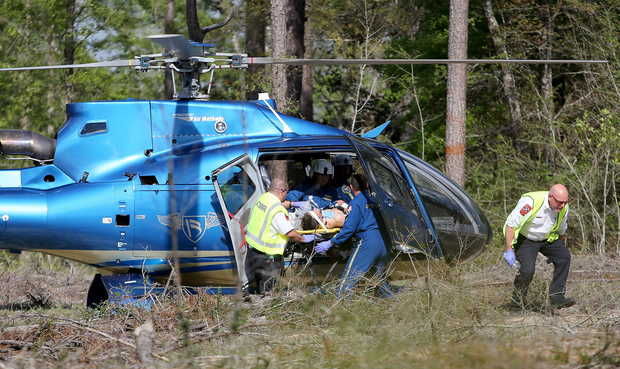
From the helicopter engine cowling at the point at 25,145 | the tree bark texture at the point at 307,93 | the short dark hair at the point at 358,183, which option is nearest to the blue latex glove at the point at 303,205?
the short dark hair at the point at 358,183

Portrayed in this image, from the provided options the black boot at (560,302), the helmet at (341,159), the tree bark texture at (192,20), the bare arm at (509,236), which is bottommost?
the black boot at (560,302)

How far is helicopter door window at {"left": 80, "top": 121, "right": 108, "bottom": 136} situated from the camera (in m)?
10.3

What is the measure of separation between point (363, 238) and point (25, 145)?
404cm

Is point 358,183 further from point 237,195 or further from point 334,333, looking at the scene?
point 334,333

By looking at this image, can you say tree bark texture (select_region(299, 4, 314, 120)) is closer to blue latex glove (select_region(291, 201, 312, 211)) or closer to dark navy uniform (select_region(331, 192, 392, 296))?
blue latex glove (select_region(291, 201, 312, 211))

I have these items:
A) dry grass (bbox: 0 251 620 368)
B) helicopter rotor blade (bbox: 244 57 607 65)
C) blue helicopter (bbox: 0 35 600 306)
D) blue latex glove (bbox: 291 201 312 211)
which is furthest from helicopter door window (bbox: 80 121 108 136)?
blue latex glove (bbox: 291 201 312 211)

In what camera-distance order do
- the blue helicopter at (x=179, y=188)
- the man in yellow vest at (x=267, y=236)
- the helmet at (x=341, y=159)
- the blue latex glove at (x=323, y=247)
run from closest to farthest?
1. the man in yellow vest at (x=267, y=236)
2. the blue helicopter at (x=179, y=188)
3. the blue latex glove at (x=323, y=247)
4. the helmet at (x=341, y=159)

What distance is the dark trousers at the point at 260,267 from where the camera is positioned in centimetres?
973

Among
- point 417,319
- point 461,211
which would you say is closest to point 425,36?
point 461,211

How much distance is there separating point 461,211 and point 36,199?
4.79 m

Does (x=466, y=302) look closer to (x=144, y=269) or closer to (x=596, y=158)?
(x=144, y=269)

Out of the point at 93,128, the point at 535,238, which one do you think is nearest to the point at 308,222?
the point at 535,238

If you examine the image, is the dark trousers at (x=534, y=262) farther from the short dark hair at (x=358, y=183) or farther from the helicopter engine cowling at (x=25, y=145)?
the helicopter engine cowling at (x=25, y=145)

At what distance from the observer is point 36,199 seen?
32.5 ft
